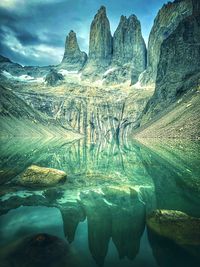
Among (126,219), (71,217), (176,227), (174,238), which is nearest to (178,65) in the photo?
(126,219)

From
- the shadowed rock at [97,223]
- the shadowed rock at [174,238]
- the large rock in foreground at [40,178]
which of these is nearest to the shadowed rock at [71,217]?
the shadowed rock at [97,223]

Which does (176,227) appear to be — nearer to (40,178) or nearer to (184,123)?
(40,178)

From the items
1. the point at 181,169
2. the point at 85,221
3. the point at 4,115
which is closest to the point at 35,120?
the point at 4,115

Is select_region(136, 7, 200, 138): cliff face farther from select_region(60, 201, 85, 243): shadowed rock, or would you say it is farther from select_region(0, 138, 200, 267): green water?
select_region(60, 201, 85, 243): shadowed rock

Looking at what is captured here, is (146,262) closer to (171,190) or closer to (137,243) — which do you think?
(137,243)

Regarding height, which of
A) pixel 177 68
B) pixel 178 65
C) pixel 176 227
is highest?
pixel 178 65

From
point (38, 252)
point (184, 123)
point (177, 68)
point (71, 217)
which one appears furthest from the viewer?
point (177, 68)

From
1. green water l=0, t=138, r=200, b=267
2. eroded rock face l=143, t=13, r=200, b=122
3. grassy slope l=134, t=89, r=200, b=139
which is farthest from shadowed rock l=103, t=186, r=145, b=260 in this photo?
eroded rock face l=143, t=13, r=200, b=122
